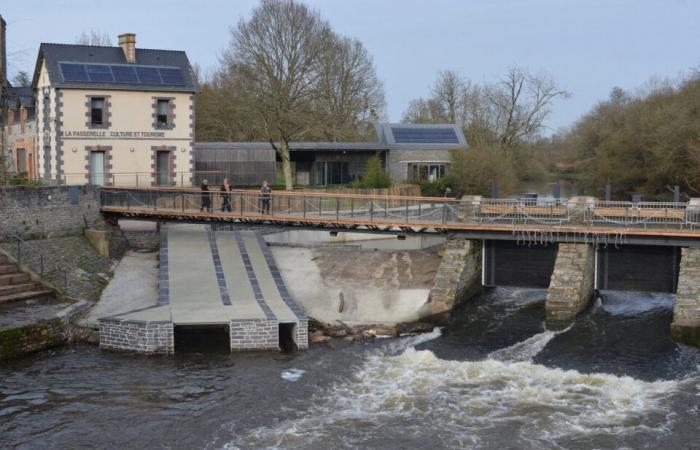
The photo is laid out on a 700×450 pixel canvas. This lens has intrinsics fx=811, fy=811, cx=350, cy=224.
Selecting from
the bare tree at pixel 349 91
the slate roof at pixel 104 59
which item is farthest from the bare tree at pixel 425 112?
the slate roof at pixel 104 59

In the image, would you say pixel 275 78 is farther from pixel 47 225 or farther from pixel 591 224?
pixel 591 224

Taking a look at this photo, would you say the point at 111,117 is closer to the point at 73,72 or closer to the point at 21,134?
the point at 73,72

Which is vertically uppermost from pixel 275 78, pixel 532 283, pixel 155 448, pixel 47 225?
pixel 275 78

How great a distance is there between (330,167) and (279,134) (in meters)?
6.13

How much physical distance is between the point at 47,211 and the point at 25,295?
5.29 meters

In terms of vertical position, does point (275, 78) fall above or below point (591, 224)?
above

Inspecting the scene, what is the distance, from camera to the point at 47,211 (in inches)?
1211

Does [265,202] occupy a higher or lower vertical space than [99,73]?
lower

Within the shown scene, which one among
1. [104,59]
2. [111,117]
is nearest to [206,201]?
[111,117]

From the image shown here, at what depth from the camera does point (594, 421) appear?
18.3 metres

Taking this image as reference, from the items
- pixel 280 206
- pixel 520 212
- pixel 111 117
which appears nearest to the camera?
pixel 520 212

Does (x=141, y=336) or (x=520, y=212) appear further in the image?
(x=520, y=212)

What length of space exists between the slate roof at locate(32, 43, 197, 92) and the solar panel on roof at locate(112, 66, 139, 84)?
1.12ft

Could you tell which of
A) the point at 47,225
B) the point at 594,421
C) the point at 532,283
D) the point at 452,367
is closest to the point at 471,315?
the point at 532,283
